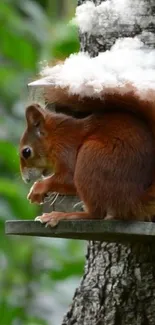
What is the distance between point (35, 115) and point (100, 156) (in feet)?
0.55

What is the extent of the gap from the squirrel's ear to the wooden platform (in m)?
0.20

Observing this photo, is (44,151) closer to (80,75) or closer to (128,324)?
(80,75)

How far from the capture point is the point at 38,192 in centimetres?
219

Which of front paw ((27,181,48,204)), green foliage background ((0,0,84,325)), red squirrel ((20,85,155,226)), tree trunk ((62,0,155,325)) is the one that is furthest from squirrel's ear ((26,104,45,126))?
green foliage background ((0,0,84,325))

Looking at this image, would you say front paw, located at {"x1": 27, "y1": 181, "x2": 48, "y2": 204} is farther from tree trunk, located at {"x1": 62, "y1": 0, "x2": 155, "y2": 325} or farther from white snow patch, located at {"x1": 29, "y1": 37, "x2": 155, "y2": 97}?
tree trunk, located at {"x1": 62, "y1": 0, "x2": 155, "y2": 325}

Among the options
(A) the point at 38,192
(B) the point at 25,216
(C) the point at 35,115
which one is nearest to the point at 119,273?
(A) the point at 38,192

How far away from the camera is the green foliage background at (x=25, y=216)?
3.19m

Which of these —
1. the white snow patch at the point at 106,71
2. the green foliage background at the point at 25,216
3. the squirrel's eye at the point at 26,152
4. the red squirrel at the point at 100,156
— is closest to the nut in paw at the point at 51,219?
the red squirrel at the point at 100,156

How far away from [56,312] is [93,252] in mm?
852

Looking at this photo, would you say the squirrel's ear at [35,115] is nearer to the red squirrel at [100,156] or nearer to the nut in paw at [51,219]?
the red squirrel at [100,156]

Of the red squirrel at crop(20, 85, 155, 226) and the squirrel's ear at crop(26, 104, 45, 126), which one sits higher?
the squirrel's ear at crop(26, 104, 45, 126)

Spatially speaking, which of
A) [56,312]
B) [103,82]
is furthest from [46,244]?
[103,82]

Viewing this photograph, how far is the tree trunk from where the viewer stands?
8.22 ft

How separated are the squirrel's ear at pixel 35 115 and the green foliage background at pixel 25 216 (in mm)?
802
